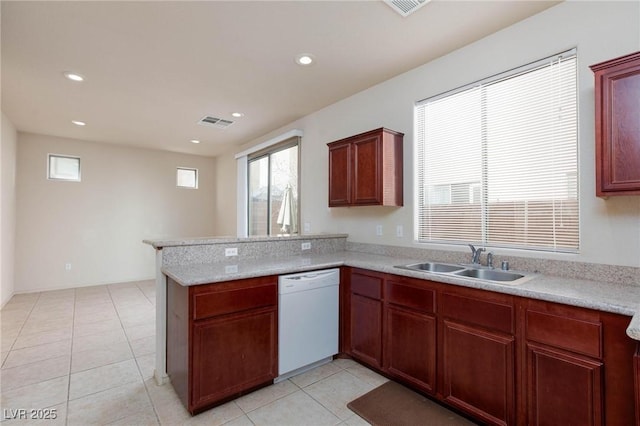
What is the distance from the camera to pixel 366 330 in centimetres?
→ 256

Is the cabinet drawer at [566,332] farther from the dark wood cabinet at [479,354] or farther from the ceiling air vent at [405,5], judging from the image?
the ceiling air vent at [405,5]

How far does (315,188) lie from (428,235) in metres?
1.75

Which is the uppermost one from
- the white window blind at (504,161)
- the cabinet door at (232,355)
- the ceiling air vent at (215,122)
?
the ceiling air vent at (215,122)

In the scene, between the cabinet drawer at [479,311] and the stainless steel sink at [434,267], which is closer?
the cabinet drawer at [479,311]

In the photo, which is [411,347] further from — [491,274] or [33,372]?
[33,372]

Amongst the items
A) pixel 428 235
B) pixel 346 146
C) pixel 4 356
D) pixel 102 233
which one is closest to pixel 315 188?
pixel 346 146

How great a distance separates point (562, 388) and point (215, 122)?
4787mm

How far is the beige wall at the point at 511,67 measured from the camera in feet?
5.90

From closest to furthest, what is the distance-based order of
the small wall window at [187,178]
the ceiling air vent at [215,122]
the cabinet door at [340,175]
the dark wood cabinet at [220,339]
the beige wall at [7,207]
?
the dark wood cabinet at [220,339] → the cabinet door at [340,175] → the beige wall at [7,207] → the ceiling air vent at [215,122] → the small wall window at [187,178]

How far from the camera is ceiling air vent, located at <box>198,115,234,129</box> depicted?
444cm

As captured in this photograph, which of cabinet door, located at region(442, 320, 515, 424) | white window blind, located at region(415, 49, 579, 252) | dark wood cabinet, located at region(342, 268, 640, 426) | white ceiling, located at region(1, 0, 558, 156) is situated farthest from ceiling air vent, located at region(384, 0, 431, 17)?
cabinet door, located at region(442, 320, 515, 424)

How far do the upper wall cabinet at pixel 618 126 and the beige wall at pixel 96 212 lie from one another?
6.90 m

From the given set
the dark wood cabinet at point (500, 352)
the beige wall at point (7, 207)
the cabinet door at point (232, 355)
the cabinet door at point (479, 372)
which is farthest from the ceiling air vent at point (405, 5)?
the beige wall at point (7, 207)

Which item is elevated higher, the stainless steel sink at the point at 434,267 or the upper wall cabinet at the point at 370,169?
the upper wall cabinet at the point at 370,169
